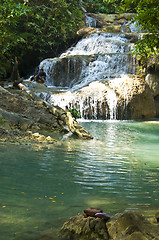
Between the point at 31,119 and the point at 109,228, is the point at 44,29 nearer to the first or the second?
the point at 31,119

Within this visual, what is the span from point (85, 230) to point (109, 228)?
0.23 metres

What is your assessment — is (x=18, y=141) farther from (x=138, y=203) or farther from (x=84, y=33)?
(x=84, y=33)

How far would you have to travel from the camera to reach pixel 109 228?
2.78 metres

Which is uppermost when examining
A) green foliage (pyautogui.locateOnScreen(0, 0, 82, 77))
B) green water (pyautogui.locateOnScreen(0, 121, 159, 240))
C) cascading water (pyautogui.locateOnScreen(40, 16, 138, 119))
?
green foliage (pyautogui.locateOnScreen(0, 0, 82, 77))

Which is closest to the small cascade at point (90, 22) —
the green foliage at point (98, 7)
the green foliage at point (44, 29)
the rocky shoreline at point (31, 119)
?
the green foliage at point (44, 29)

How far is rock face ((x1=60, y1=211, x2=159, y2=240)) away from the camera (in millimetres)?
2631

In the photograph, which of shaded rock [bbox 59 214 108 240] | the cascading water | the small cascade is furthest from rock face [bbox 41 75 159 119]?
shaded rock [bbox 59 214 108 240]

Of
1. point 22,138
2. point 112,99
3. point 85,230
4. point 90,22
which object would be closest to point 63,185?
point 85,230

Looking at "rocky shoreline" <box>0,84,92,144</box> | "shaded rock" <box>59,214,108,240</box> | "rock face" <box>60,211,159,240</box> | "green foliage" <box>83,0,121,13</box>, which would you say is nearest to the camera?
"rock face" <box>60,211,159,240</box>

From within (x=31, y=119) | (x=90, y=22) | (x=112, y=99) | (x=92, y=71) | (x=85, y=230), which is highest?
(x=90, y=22)

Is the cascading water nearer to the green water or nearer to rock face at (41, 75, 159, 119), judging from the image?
rock face at (41, 75, 159, 119)

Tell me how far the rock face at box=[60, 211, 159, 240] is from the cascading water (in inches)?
685

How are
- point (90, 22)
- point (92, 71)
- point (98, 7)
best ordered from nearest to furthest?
point (92, 71), point (90, 22), point (98, 7)

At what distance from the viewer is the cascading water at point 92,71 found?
20.3 metres
